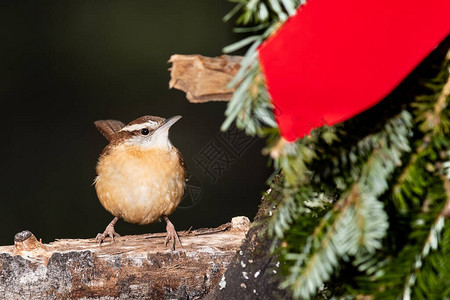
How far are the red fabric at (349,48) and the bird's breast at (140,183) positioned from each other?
1268 mm

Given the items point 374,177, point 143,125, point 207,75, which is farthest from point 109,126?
point 374,177

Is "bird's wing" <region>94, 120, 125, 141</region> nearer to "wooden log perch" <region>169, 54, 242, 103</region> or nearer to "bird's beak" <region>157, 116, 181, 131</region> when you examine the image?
"bird's beak" <region>157, 116, 181, 131</region>

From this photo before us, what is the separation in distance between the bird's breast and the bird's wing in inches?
17.5

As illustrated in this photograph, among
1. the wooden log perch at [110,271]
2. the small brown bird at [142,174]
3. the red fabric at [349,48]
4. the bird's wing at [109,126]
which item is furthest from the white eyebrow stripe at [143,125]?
the red fabric at [349,48]

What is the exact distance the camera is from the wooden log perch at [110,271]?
50.5 inches

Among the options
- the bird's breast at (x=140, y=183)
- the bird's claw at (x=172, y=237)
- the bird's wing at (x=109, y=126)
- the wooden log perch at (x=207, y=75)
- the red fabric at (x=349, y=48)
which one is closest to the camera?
the red fabric at (x=349, y=48)

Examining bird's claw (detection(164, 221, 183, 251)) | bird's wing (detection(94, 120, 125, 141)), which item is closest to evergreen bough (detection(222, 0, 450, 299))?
bird's claw (detection(164, 221, 183, 251))

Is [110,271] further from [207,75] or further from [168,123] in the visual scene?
[207,75]

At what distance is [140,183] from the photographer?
1.76m

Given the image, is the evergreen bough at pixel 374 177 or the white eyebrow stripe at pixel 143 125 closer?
the evergreen bough at pixel 374 177

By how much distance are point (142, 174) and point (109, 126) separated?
0.64 metres

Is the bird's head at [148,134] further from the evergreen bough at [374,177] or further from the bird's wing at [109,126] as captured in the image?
the evergreen bough at [374,177]

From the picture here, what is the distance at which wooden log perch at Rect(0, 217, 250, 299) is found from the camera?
128 cm

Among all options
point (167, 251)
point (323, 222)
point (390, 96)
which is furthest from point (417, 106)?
point (167, 251)
